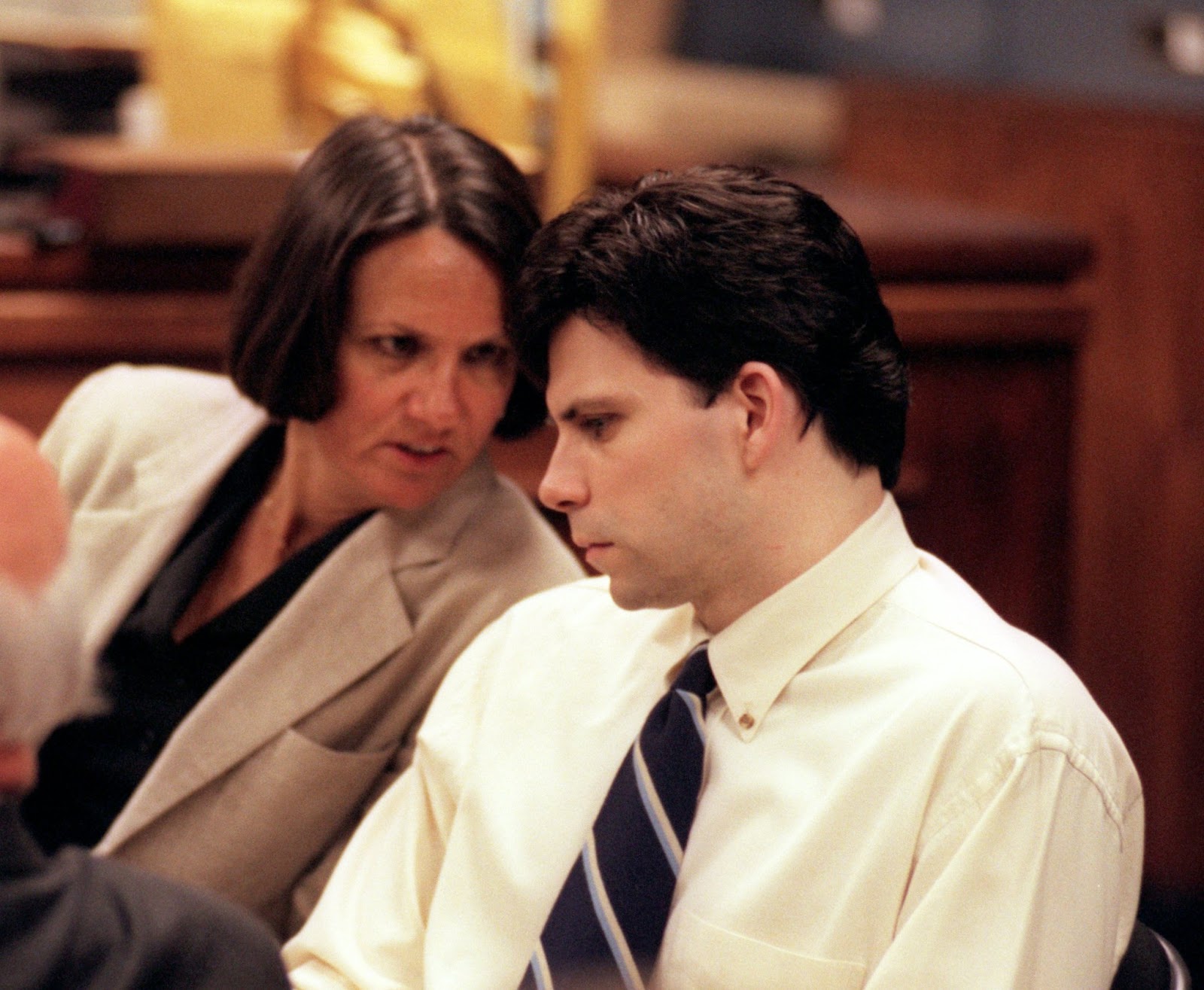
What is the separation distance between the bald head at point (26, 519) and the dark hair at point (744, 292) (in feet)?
2.07

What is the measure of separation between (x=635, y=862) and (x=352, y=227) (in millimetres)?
785

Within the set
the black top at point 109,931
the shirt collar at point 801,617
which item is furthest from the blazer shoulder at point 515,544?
the black top at point 109,931

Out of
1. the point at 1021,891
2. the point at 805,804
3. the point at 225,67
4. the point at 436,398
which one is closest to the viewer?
the point at 1021,891

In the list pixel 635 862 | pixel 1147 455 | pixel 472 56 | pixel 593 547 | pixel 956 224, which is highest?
pixel 472 56

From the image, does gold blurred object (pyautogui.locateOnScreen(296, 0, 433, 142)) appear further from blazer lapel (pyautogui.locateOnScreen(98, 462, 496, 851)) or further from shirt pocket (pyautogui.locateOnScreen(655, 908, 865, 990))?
shirt pocket (pyautogui.locateOnScreen(655, 908, 865, 990))

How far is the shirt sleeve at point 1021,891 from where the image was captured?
3.90 ft

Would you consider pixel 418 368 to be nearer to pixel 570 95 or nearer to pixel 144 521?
pixel 144 521

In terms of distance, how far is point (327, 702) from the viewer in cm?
183

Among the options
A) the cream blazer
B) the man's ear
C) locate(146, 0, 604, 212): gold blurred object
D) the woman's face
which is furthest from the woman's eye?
locate(146, 0, 604, 212): gold blurred object

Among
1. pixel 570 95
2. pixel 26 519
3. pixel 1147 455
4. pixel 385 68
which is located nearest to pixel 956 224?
pixel 570 95

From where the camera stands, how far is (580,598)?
5.41 ft

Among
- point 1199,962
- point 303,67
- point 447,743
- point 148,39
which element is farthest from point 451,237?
point 1199,962

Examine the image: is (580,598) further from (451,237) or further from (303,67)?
(303,67)

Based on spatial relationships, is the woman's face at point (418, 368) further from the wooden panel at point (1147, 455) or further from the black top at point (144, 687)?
the wooden panel at point (1147, 455)
